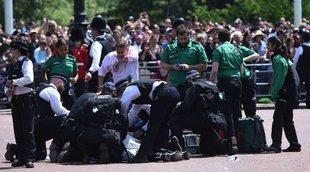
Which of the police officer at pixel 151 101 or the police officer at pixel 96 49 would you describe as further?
the police officer at pixel 96 49

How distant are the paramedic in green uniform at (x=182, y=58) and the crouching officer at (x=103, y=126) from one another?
168cm

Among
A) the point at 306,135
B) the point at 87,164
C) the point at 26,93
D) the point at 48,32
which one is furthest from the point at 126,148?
the point at 48,32

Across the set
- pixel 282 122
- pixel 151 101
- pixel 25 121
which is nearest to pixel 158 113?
pixel 151 101

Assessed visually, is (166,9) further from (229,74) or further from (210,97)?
(210,97)

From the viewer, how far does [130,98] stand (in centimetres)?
1572

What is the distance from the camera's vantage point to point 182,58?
17141 mm

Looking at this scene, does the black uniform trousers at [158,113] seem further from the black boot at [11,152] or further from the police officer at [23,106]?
the black boot at [11,152]

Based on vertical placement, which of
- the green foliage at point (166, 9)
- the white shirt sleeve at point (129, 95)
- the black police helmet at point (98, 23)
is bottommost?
the green foliage at point (166, 9)

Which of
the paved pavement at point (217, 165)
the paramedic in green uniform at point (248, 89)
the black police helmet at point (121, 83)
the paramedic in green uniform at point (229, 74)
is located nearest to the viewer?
the paved pavement at point (217, 165)

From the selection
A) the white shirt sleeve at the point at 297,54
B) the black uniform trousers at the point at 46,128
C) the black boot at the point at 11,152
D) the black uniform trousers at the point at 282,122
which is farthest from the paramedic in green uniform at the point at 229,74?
the white shirt sleeve at the point at 297,54

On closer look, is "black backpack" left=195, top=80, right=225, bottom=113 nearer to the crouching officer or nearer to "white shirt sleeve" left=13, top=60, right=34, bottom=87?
the crouching officer

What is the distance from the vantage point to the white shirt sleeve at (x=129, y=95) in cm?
1570

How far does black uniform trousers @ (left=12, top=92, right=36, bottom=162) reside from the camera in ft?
50.7

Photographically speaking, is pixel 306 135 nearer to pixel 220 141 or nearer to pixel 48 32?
pixel 220 141
